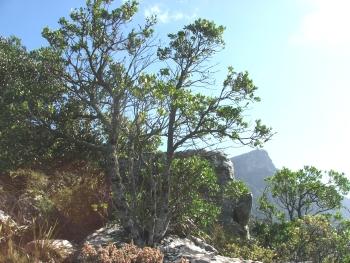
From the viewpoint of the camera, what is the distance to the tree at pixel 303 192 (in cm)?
3528

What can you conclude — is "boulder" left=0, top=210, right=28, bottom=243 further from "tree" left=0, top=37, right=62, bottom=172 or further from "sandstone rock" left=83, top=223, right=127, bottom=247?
"tree" left=0, top=37, right=62, bottom=172

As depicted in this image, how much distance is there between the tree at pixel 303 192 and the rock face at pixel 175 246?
69.7 feet

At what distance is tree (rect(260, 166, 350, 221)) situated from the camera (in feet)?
116

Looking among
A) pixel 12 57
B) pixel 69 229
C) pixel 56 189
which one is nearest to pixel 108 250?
pixel 69 229

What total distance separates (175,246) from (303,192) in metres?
24.1

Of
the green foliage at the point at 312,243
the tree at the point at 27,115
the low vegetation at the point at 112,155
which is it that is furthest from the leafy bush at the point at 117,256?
the green foliage at the point at 312,243

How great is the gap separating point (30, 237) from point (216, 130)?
20.9 ft

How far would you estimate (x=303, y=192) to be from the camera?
35938 mm

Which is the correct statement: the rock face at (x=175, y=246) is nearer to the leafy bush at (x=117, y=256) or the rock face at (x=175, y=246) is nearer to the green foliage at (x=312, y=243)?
the leafy bush at (x=117, y=256)

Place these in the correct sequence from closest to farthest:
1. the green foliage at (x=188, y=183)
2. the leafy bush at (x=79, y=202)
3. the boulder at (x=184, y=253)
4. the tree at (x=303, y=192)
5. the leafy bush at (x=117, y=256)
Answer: the leafy bush at (x=117, y=256)
the boulder at (x=184, y=253)
the green foliage at (x=188, y=183)
the leafy bush at (x=79, y=202)
the tree at (x=303, y=192)

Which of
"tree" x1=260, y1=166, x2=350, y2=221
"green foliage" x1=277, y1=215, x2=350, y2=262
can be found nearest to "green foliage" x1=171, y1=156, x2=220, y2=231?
"green foliage" x1=277, y1=215, x2=350, y2=262

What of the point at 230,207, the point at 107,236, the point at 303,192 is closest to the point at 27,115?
the point at 107,236

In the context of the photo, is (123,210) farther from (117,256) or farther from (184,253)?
(117,256)

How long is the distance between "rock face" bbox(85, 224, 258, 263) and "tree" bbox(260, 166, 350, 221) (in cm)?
2125
